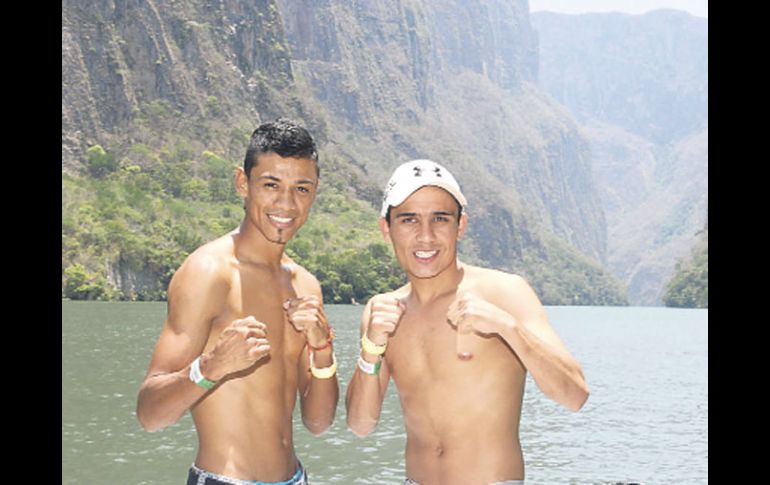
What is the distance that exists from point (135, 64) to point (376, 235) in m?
46.0

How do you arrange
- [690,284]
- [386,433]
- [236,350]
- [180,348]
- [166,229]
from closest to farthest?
[236,350], [180,348], [386,433], [166,229], [690,284]

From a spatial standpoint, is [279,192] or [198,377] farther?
[279,192]

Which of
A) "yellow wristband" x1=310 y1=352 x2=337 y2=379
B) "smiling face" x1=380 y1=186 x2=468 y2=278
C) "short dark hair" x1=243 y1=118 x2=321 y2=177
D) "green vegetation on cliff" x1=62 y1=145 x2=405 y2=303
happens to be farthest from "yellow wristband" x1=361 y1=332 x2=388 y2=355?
"green vegetation on cliff" x1=62 y1=145 x2=405 y2=303

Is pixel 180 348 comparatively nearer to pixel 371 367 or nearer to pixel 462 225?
pixel 371 367

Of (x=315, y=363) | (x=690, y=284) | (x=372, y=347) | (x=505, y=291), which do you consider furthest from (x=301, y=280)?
(x=690, y=284)

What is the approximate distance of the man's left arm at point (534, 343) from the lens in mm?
3893

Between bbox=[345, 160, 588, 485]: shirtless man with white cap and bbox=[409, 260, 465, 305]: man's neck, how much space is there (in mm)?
15

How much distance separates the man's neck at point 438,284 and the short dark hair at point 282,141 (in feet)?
2.86

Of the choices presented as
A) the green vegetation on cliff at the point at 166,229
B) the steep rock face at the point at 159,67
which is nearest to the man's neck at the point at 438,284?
the green vegetation on cliff at the point at 166,229

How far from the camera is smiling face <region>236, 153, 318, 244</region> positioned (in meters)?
4.47

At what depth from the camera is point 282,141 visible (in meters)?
4.41

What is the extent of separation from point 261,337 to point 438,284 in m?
1.10
